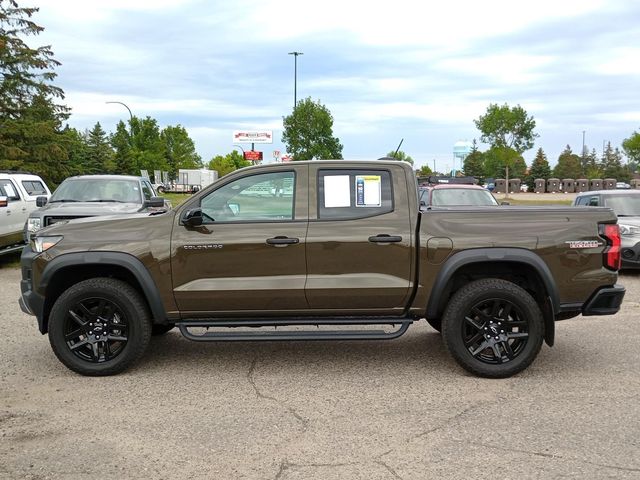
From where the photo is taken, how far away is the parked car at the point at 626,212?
1055 centimetres

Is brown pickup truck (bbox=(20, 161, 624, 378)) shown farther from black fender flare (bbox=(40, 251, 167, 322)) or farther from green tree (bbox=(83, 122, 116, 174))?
green tree (bbox=(83, 122, 116, 174))

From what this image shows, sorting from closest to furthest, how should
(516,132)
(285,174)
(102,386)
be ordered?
(102,386) < (285,174) < (516,132)

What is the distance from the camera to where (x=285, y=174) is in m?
5.44

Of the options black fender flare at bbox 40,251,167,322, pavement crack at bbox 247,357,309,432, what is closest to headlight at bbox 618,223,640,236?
pavement crack at bbox 247,357,309,432

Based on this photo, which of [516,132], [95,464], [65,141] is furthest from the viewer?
[516,132]

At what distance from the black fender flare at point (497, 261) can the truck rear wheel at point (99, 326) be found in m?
2.50

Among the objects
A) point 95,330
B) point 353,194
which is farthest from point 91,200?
point 353,194

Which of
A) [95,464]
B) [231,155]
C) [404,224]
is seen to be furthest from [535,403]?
[231,155]

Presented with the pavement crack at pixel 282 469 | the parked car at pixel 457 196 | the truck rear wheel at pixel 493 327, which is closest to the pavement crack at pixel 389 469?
the pavement crack at pixel 282 469

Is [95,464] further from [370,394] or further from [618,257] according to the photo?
[618,257]

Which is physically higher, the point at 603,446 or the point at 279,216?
the point at 279,216

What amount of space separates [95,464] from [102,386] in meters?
1.47

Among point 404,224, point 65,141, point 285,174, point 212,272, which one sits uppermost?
point 65,141

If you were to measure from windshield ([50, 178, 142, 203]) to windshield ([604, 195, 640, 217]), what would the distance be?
349 inches
